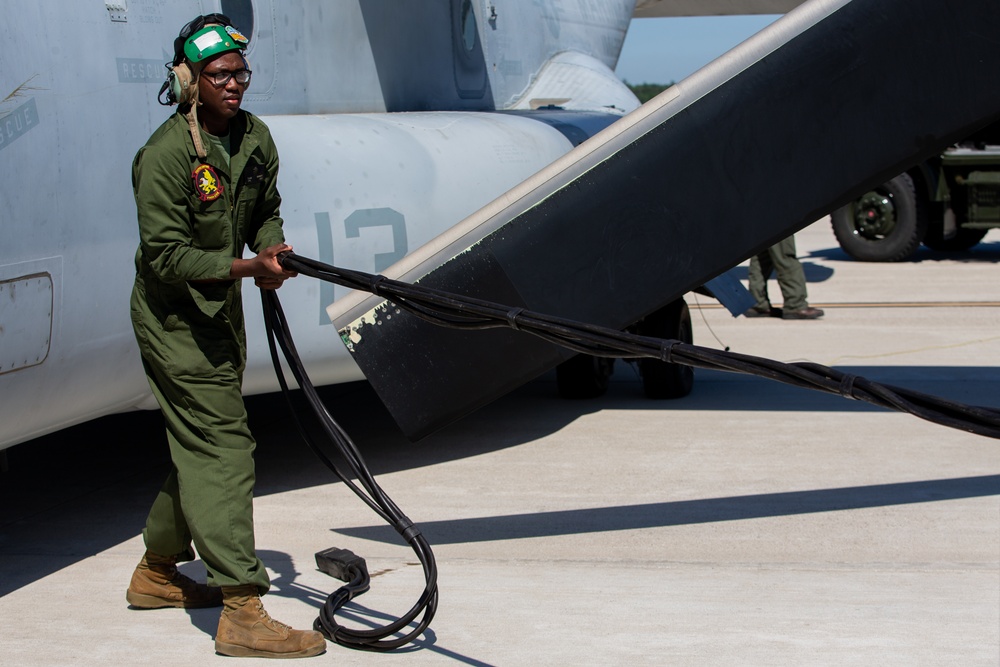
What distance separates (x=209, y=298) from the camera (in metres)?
4.08

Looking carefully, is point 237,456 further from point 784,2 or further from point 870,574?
point 784,2

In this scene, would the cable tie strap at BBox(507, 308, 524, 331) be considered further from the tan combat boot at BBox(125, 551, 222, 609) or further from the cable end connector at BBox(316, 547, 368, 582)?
the tan combat boot at BBox(125, 551, 222, 609)

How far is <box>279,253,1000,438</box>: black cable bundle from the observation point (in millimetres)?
2842

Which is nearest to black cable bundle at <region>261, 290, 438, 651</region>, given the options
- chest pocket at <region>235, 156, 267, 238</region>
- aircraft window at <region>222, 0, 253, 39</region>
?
chest pocket at <region>235, 156, 267, 238</region>

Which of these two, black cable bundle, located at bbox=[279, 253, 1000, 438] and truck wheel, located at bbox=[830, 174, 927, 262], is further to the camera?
truck wheel, located at bbox=[830, 174, 927, 262]

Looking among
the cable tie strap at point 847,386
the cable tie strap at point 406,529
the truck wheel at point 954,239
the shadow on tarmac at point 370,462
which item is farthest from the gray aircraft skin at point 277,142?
the truck wheel at point 954,239

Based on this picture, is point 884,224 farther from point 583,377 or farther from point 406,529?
point 406,529

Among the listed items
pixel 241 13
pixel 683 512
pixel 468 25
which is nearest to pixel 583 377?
pixel 468 25

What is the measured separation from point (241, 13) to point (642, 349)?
Result: 3.43 metres

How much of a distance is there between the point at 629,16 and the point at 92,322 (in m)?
7.71

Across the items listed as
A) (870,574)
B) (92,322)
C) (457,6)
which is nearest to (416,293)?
(92,322)

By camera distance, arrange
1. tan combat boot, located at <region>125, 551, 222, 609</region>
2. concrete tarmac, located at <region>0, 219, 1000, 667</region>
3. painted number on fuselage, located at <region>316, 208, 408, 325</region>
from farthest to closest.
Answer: painted number on fuselage, located at <region>316, 208, 408, 325</region>
tan combat boot, located at <region>125, 551, 222, 609</region>
concrete tarmac, located at <region>0, 219, 1000, 667</region>

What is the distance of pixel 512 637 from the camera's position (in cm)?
421

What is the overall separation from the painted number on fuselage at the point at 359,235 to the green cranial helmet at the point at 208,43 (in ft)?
5.66
